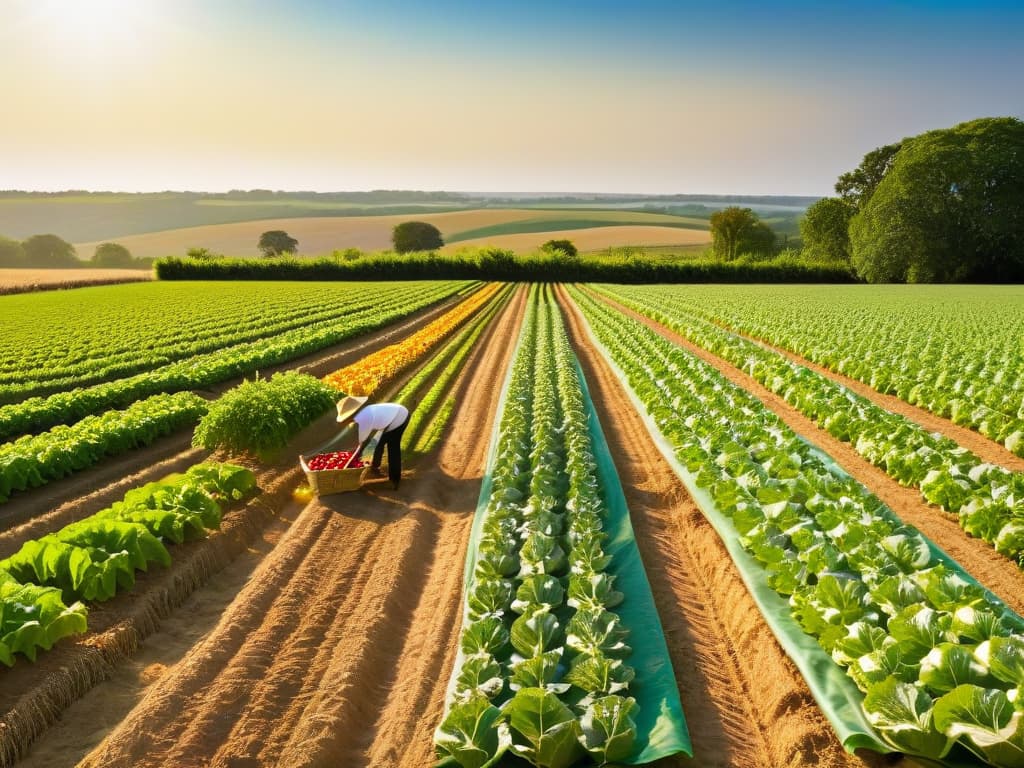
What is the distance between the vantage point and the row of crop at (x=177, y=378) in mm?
12930

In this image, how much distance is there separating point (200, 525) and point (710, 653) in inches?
220

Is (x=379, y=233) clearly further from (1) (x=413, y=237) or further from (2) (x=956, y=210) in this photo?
(2) (x=956, y=210)

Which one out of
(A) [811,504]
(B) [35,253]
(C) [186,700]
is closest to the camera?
(C) [186,700]

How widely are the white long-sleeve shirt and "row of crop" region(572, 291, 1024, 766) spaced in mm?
4117

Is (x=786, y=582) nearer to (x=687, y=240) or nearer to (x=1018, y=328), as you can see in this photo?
(x=1018, y=328)

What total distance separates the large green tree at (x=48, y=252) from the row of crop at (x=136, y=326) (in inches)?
3116

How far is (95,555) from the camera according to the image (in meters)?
6.28

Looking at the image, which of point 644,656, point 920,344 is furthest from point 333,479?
point 920,344

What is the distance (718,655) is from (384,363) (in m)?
13.4

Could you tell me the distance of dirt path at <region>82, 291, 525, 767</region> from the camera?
15.0ft

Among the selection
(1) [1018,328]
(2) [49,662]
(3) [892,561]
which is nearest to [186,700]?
(2) [49,662]

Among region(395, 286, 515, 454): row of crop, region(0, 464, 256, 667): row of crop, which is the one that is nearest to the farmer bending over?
region(0, 464, 256, 667): row of crop

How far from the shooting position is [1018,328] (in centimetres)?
2303

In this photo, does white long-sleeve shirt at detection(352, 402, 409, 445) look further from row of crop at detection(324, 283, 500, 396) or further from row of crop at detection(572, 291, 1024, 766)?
row of crop at detection(324, 283, 500, 396)
